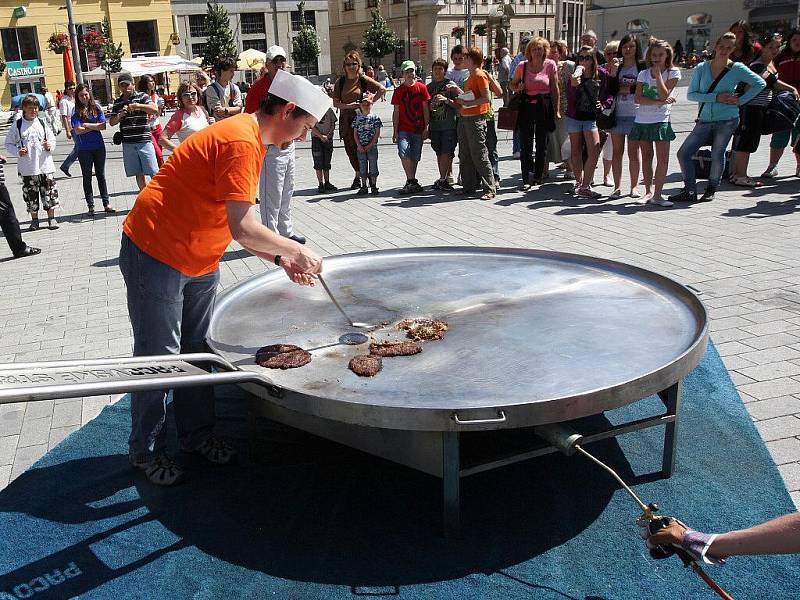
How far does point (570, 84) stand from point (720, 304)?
4724 millimetres

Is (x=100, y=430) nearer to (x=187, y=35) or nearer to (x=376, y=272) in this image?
(x=376, y=272)

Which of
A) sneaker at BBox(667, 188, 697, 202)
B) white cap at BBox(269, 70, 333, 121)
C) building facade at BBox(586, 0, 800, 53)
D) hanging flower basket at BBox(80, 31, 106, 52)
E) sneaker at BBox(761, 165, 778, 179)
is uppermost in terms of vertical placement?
building facade at BBox(586, 0, 800, 53)

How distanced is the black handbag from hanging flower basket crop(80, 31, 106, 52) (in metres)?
39.1

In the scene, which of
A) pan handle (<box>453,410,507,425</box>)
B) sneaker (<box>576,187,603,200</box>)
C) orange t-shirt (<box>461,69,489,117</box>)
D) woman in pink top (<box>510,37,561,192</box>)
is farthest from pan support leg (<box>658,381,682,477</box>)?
woman in pink top (<box>510,37,561,192</box>)

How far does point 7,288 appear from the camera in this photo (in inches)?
278

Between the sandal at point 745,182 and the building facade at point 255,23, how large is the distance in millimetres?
52173

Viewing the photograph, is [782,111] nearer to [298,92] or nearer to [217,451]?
[298,92]

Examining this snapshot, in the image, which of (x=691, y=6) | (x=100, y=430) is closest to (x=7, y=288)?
(x=100, y=430)

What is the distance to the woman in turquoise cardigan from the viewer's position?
8.74 m

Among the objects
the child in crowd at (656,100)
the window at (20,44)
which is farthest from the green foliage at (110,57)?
the child in crowd at (656,100)

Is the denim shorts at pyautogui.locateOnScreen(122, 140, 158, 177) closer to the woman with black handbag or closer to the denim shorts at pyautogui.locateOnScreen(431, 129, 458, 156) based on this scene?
the denim shorts at pyautogui.locateOnScreen(431, 129, 458, 156)

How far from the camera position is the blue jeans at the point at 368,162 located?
10.9 m

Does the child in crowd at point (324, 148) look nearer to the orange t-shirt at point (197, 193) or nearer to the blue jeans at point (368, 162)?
the blue jeans at point (368, 162)

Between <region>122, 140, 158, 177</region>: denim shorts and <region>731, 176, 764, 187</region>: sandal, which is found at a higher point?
<region>122, 140, 158, 177</region>: denim shorts
